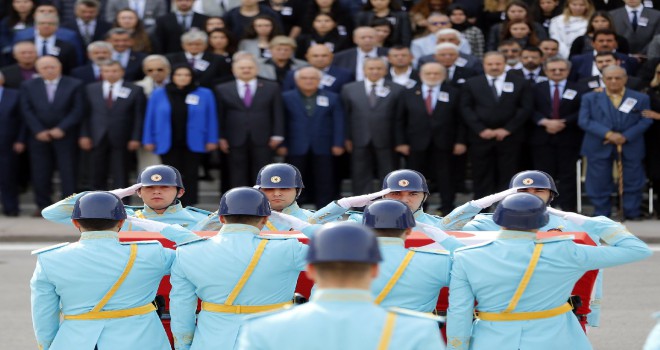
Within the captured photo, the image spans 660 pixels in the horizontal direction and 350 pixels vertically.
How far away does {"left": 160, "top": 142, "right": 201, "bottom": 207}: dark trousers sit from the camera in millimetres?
17422

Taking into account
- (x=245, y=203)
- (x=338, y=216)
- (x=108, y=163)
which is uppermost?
(x=245, y=203)

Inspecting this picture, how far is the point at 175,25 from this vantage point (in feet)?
61.0

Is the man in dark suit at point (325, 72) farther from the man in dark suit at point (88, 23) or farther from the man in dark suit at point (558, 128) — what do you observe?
the man in dark suit at point (88, 23)

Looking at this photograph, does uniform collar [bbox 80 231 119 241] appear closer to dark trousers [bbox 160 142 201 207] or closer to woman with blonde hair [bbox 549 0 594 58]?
dark trousers [bbox 160 142 201 207]

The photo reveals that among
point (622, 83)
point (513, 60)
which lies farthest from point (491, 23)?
point (622, 83)

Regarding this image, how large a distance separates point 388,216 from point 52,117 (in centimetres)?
1076

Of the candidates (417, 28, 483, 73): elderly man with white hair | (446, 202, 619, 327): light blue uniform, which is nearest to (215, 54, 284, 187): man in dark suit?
(417, 28, 483, 73): elderly man with white hair

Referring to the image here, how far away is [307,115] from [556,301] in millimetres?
9717

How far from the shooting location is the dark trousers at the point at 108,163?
57.9 ft

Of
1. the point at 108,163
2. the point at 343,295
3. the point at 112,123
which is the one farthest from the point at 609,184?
the point at 343,295

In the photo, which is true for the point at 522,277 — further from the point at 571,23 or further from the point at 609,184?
the point at 571,23

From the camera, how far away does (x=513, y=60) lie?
17734 mm

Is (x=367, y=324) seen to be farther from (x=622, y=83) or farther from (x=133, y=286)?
(x=622, y=83)

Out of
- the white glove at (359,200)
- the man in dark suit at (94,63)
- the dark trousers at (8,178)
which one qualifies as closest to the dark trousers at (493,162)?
the man in dark suit at (94,63)
